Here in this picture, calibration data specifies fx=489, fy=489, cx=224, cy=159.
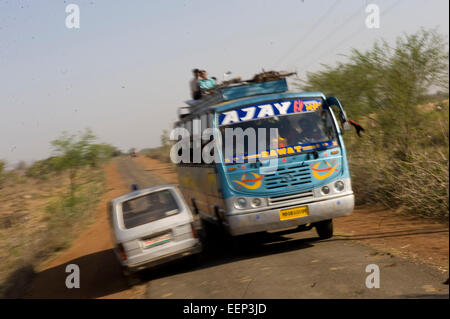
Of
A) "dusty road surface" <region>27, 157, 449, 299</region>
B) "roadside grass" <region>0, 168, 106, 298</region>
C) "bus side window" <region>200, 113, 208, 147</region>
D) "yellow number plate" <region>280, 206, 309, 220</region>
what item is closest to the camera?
"dusty road surface" <region>27, 157, 449, 299</region>

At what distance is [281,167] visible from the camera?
8.55m

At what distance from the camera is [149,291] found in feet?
25.8

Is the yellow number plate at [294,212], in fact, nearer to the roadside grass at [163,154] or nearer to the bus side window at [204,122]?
the bus side window at [204,122]

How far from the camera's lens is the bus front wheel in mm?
9383

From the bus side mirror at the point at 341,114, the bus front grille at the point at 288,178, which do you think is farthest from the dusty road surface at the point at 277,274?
the bus side mirror at the point at 341,114

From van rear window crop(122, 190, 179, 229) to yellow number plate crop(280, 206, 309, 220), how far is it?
6.20 ft

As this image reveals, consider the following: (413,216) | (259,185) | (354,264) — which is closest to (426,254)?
(354,264)

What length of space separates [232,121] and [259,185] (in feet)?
4.22

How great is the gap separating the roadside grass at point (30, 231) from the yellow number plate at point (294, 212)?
5.78 meters

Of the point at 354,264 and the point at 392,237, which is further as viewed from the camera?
the point at 392,237

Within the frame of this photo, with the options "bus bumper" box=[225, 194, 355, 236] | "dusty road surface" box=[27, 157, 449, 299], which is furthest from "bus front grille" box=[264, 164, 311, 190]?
"dusty road surface" box=[27, 157, 449, 299]

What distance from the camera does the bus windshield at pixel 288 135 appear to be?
8719 mm

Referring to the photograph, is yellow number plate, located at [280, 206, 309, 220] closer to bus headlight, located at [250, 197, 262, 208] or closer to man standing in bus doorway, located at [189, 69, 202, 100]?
bus headlight, located at [250, 197, 262, 208]

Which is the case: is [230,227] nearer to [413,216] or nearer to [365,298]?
[365,298]
